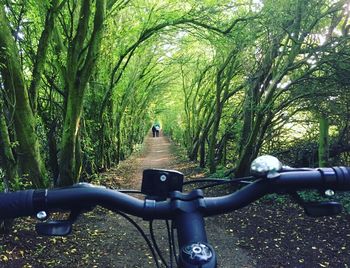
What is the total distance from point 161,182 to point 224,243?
5956 millimetres

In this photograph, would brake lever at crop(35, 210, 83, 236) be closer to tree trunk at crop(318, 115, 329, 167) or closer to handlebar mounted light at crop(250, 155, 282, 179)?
handlebar mounted light at crop(250, 155, 282, 179)

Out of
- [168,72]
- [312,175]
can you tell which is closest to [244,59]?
[312,175]

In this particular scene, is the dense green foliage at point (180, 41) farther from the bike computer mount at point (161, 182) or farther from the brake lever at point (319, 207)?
the brake lever at point (319, 207)

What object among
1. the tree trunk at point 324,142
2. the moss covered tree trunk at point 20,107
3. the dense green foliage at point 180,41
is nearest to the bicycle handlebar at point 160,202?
the dense green foliage at point 180,41

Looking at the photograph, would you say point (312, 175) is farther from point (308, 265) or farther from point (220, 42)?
point (220, 42)

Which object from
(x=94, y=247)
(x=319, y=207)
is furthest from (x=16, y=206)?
(x=94, y=247)

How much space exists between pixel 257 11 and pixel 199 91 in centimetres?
1274

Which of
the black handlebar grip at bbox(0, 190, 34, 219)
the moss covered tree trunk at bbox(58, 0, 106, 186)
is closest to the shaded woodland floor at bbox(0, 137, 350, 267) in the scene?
the moss covered tree trunk at bbox(58, 0, 106, 186)

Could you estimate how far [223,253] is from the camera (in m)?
6.54

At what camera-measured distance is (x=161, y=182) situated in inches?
60.8

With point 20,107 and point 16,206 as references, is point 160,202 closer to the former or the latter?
point 16,206

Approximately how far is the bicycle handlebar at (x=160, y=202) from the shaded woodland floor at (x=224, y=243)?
4449 millimetres

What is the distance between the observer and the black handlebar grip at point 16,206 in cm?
148

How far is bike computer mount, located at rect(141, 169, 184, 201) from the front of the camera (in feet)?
5.04
